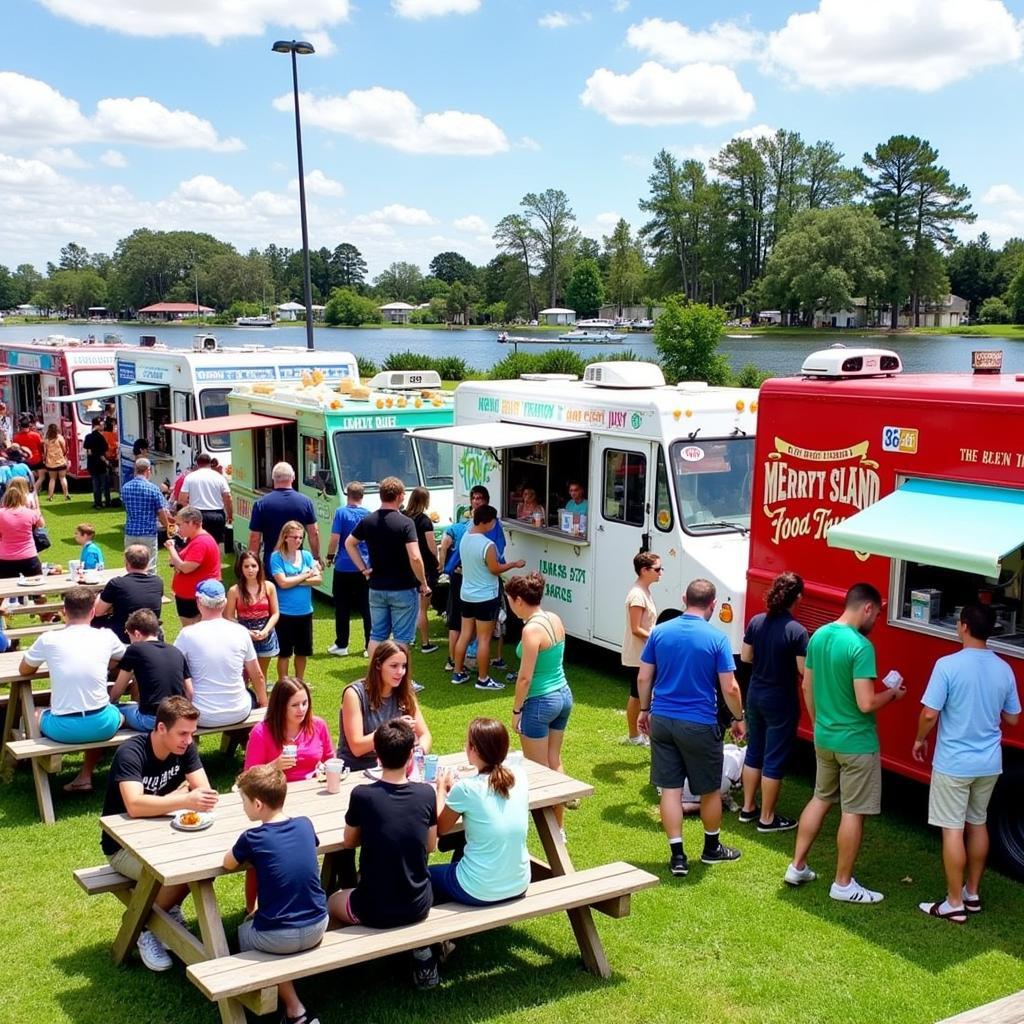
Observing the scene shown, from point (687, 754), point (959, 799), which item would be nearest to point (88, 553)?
point (687, 754)

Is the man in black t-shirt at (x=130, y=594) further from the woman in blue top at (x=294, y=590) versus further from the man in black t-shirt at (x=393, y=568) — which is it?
the man in black t-shirt at (x=393, y=568)

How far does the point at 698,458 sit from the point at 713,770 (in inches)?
142

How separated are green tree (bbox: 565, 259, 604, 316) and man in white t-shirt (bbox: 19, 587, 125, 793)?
104 m

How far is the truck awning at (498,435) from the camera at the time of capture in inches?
395

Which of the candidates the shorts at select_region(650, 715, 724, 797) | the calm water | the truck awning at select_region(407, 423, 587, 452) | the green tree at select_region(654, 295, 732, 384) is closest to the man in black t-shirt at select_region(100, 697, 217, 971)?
the shorts at select_region(650, 715, 724, 797)

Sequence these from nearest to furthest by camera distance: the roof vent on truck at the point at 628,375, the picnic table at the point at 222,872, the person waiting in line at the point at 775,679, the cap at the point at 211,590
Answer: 1. the picnic table at the point at 222,872
2. the person waiting in line at the point at 775,679
3. the cap at the point at 211,590
4. the roof vent on truck at the point at 628,375

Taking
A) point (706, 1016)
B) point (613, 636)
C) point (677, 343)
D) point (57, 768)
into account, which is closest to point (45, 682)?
point (57, 768)

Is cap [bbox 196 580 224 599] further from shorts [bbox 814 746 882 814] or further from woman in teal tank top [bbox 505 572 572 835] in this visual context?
shorts [bbox 814 746 882 814]

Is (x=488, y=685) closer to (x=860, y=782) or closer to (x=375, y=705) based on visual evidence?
(x=375, y=705)

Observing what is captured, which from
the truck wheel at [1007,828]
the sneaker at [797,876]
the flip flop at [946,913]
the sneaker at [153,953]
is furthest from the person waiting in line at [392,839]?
the truck wheel at [1007,828]

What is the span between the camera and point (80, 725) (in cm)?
692

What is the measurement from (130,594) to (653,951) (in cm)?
460

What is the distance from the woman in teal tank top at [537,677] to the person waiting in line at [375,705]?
0.76m

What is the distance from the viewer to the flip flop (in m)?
5.79
